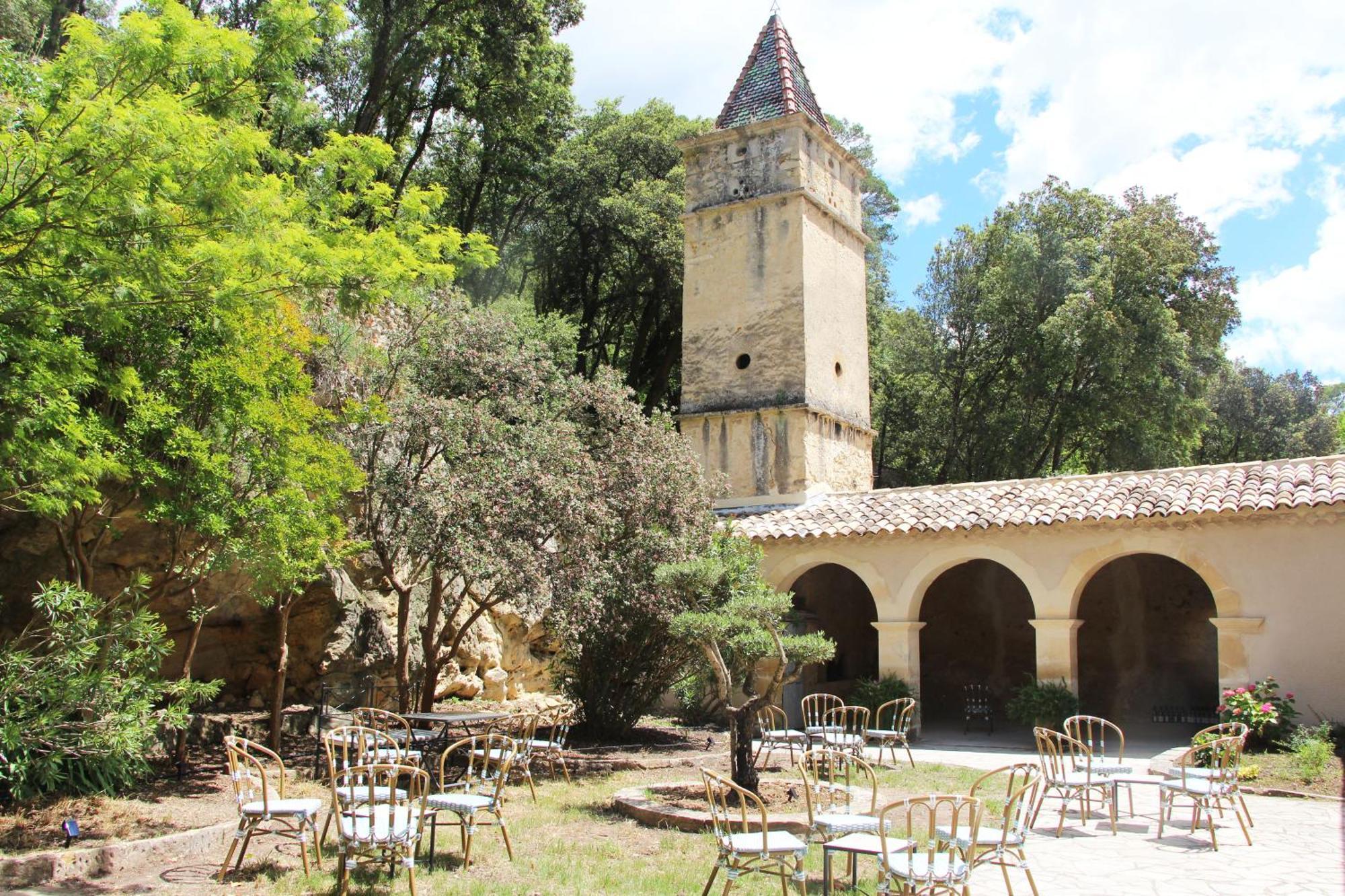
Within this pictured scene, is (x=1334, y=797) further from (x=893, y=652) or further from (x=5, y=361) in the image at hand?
(x=5, y=361)

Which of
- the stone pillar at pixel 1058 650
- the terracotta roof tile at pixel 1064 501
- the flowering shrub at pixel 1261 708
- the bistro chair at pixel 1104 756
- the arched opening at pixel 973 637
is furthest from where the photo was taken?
the arched opening at pixel 973 637

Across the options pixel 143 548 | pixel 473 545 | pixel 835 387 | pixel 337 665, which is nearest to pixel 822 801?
pixel 473 545

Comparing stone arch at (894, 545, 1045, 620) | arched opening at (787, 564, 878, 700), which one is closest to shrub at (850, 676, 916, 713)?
stone arch at (894, 545, 1045, 620)

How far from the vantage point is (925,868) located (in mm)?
5492

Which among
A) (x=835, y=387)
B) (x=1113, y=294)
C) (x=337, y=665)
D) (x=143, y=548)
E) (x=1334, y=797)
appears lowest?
(x=1334, y=797)

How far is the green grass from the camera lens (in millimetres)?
6715

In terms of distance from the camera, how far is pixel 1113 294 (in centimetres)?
2603

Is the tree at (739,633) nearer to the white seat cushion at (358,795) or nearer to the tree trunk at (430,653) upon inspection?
the white seat cushion at (358,795)

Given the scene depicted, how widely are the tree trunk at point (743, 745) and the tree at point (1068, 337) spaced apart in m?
19.9

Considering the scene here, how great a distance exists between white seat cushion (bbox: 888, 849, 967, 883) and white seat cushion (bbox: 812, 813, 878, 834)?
655 mm

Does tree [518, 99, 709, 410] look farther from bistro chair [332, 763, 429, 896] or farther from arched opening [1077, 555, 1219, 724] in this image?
bistro chair [332, 763, 429, 896]

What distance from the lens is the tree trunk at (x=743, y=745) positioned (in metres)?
9.09

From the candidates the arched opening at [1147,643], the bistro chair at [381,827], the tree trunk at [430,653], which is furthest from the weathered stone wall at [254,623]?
the arched opening at [1147,643]

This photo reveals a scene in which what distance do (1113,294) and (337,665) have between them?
21792 millimetres
